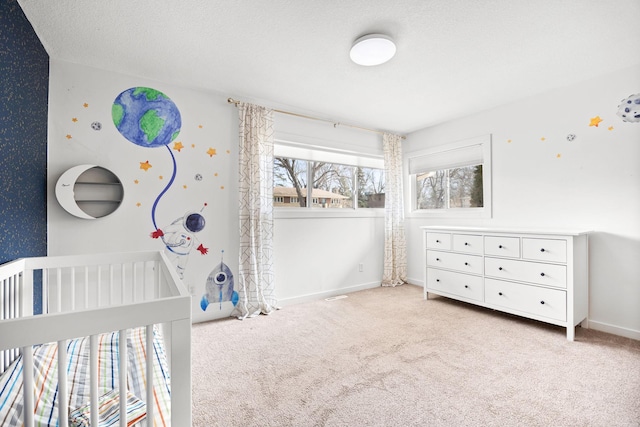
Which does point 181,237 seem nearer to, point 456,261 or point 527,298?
point 456,261

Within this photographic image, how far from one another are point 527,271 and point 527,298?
0.76ft

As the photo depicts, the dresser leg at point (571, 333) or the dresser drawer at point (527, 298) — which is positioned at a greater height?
the dresser drawer at point (527, 298)

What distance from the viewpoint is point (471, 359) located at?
1.98 m

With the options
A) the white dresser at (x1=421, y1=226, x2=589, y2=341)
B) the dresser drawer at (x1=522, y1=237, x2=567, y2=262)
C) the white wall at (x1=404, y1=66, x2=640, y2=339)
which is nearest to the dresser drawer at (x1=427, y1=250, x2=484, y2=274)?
the white dresser at (x1=421, y1=226, x2=589, y2=341)

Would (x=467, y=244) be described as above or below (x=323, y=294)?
above

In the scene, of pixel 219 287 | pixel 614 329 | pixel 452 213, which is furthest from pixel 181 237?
pixel 614 329

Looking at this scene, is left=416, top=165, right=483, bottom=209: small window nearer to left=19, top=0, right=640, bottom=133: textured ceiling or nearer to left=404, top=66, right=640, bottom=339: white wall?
left=404, top=66, right=640, bottom=339: white wall

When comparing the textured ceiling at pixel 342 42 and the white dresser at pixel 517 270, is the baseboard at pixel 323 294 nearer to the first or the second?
the white dresser at pixel 517 270

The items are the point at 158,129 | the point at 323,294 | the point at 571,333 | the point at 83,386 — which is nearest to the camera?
the point at 83,386

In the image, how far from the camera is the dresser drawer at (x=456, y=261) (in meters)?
2.89

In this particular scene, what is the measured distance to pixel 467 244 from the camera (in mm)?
2967

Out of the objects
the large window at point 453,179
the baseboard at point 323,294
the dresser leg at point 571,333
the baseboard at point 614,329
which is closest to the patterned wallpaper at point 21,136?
the baseboard at point 323,294

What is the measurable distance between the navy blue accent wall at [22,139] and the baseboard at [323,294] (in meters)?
1.98

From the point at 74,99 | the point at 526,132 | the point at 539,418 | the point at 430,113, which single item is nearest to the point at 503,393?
the point at 539,418
